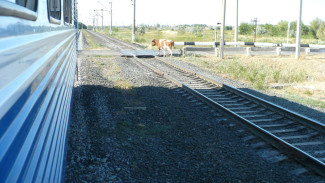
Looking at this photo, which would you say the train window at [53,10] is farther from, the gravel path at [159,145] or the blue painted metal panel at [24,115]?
the gravel path at [159,145]

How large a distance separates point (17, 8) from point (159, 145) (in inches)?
178

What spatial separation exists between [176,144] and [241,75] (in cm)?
843

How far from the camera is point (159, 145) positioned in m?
5.69

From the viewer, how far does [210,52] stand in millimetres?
24688

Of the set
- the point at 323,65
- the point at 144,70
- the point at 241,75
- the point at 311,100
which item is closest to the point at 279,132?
the point at 311,100

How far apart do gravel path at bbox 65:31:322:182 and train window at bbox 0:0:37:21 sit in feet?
9.34

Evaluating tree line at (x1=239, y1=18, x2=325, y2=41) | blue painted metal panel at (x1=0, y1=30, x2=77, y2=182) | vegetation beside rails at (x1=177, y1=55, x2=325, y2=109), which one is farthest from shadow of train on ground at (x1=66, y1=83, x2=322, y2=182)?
tree line at (x1=239, y1=18, x2=325, y2=41)

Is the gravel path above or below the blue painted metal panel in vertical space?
below

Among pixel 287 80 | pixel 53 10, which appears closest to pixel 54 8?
pixel 53 10

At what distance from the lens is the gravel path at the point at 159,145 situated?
4.54 metres

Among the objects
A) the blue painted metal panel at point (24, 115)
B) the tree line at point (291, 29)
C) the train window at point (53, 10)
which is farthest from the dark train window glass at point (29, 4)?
the tree line at point (291, 29)

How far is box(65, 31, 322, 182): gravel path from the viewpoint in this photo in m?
4.54

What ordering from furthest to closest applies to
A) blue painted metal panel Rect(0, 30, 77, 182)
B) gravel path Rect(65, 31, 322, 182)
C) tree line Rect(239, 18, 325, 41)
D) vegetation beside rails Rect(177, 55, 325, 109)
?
tree line Rect(239, 18, 325, 41) → vegetation beside rails Rect(177, 55, 325, 109) → gravel path Rect(65, 31, 322, 182) → blue painted metal panel Rect(0, 30, 77, 182)

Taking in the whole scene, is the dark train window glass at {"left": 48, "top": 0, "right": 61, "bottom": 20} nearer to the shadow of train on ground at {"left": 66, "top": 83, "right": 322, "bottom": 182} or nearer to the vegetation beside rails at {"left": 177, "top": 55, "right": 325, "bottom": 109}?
the shadow of train on ground at {"left": 66, "top": 83, "right": 322, "bottom": 182}
